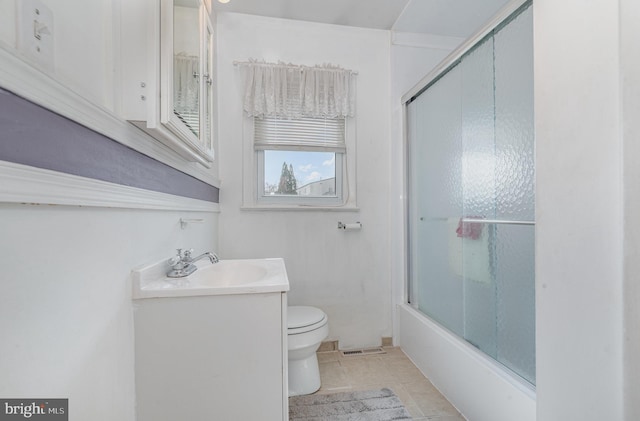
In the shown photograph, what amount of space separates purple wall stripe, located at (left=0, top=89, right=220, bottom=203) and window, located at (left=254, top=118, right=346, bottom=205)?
44.8 inches

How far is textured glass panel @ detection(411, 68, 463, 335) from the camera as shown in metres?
1.60

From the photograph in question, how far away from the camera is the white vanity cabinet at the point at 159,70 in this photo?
2.50 feet

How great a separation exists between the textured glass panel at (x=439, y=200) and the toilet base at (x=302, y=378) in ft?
2.73

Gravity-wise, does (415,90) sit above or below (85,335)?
above

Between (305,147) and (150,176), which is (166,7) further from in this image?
(305,147)

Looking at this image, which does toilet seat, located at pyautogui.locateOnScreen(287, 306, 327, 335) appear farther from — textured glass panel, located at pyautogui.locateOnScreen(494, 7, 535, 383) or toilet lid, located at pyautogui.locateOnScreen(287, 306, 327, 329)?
textured glass panel, located at pyautogui.locateOnScreen(494, 7, 535, 383)

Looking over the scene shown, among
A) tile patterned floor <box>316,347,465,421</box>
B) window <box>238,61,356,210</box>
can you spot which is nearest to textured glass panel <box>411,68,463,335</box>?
tile patterned floor <box>316,347,465,421</box>

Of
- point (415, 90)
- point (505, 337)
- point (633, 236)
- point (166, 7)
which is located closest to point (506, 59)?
point (415, 90)

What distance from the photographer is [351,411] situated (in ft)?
4.58

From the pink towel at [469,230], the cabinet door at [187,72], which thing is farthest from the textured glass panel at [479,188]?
the cabinet door at [187,72]

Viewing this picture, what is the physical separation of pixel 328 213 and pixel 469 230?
3.06 ft

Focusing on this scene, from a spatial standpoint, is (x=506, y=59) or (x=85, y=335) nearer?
(x=85, y=335)

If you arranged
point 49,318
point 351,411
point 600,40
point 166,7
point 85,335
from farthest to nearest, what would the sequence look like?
point 351,411 → point 166,7 → point 600,40 → point 85,335 → point 49,318

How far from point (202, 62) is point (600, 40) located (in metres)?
1.42
